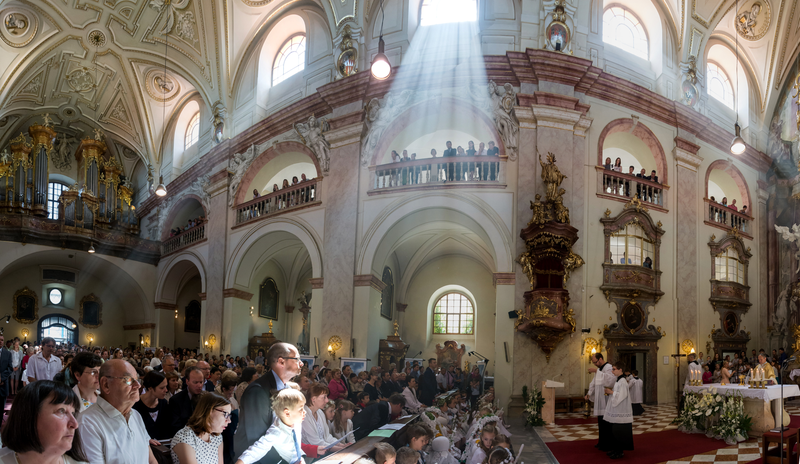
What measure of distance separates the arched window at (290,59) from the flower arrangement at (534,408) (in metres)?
12.1

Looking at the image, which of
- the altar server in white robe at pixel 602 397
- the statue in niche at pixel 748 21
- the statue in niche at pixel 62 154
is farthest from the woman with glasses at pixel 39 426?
the statue in niche at pixel 62 154

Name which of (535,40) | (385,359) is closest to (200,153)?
(385,359)

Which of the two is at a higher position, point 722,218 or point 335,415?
point 722,218

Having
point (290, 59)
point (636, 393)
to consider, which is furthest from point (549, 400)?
point (290, 59)

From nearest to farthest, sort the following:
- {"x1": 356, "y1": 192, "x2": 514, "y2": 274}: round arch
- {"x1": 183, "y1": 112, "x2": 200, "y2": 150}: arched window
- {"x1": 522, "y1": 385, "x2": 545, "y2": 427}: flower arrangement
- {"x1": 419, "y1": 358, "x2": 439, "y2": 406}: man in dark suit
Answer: {"x1": 522, "y1": 385, "x2": 545, "y2": 427}: flower arrangement
{"x1": 419, "y1": 358, "x2": 439, "y2": 406}: man in dark suit
{"x1": 356, "y1": 192, "x2": 514, "y2": 274}: round arch
{"x1": 183, "y1": 112, "x2": 200, "y2": 150}: arched window

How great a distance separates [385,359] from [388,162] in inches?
212

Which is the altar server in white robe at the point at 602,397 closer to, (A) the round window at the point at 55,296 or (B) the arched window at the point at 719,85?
(B) the arched window at the point at 719,85

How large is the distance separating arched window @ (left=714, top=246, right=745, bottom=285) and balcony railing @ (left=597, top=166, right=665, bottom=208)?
9.99 feet

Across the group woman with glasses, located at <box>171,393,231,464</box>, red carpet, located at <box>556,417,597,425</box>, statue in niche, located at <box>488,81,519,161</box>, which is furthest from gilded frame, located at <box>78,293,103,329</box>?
woman with glasses, located at <box>171,393,231,464</box>

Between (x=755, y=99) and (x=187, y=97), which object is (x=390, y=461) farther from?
(x=187, y=97)

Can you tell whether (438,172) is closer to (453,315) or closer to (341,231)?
(341,231)

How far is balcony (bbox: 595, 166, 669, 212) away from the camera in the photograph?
15.0 meters

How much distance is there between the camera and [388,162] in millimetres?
16078

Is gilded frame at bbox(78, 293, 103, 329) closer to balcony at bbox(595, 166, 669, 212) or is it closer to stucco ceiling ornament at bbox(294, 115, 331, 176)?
stucco ceiling ornament at bbox(294, 115, 331, 176)
